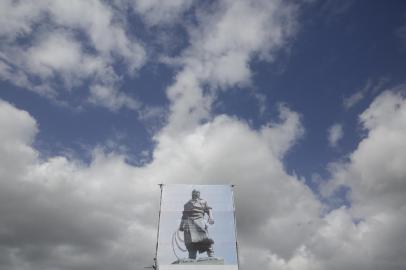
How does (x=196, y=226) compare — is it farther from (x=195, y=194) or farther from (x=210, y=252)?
(x=195, y=194)

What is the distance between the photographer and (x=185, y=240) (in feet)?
167

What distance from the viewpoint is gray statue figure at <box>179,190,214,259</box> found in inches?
1992

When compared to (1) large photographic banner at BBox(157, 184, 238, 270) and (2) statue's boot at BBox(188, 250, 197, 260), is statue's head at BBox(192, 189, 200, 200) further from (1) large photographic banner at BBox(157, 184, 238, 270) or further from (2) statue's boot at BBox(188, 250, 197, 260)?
(2) statue's boot at BBox(188, 250, 197, 260)

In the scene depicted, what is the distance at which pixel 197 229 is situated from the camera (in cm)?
5175

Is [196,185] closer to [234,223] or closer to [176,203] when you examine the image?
[176,203]

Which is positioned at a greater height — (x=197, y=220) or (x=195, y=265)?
(x=197, y=220)

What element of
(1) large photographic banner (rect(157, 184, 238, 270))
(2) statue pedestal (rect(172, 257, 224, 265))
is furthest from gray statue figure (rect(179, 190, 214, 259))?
(2) statue pedestal (rect(172, 257, 224, 265))

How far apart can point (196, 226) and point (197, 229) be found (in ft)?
1.48

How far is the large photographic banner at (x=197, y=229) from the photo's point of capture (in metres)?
49.5

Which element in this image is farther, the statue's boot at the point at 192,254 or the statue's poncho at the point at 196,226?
the statue's poncho at the point at 196,226

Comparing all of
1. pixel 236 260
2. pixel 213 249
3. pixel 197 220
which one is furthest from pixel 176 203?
pixel 236 260

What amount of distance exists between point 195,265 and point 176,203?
9371 millimetres

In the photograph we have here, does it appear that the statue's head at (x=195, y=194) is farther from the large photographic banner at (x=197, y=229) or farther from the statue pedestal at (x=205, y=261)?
the statue pedestal at (x=205, y=261)

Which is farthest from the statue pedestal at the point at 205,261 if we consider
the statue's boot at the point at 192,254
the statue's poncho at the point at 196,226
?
the statue's poncho at the point at 196,226
